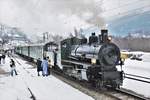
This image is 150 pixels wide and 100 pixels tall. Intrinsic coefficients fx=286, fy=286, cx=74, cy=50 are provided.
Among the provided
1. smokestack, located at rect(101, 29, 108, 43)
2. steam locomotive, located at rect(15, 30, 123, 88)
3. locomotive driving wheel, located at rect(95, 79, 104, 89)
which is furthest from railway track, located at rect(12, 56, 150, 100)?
smokestack, located at rect(101, 29, 108, 43)

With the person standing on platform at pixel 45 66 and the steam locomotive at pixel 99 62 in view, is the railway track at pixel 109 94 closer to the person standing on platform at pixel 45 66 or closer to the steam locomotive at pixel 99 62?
the steam locomotive at pixel 99 62

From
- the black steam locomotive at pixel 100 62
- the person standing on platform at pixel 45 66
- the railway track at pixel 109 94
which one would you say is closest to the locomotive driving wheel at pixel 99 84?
the black steam locomotive at pixel 100 62

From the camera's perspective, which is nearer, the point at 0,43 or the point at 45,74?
the point at 45,74

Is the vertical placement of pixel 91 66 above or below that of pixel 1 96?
above

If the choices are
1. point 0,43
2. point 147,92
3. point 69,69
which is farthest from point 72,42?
point 0,43

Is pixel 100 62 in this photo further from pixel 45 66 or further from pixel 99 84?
pixel 45 66

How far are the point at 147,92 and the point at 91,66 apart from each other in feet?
11.4

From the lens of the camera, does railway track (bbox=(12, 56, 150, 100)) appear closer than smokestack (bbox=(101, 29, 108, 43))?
Yes

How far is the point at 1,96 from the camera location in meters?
14.4

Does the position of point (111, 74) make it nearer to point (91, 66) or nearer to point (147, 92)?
point (91, 66)

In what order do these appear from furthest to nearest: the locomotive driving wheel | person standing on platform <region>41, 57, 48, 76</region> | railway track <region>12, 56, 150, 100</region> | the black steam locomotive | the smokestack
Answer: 1. person standing on platform <region>41, 57, 48, 76</region>
2. the smokestack
3. the locomotive driving wheel
4. the black steam locomotive
5. railway track <region>12, 56, 150, 100</region>

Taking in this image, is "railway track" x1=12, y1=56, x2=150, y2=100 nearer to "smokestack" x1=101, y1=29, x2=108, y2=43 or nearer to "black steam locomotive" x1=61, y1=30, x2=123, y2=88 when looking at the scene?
A: "black steam locomotive" x1=61, y1=30, x2=123, y2=88

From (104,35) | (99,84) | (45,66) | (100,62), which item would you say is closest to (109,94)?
(99,84)

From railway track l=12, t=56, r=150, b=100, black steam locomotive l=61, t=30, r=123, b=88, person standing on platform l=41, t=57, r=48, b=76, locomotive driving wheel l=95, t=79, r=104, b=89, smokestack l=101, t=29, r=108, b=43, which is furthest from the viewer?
person standing on platform l=41, t=57, r=48, b=76
